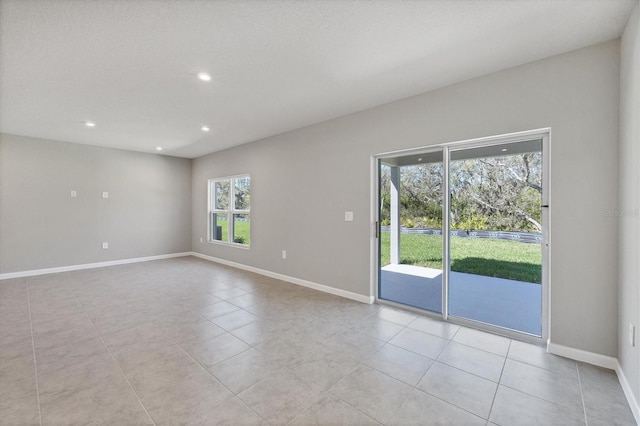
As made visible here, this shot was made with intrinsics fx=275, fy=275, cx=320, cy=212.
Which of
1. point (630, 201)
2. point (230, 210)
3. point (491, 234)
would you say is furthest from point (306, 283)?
point (630, 201)

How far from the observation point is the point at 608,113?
2125 mm

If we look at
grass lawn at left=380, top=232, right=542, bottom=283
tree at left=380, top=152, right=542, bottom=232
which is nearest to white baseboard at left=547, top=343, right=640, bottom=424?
grass lawn at left=380, top=232, right=542, bottom=283

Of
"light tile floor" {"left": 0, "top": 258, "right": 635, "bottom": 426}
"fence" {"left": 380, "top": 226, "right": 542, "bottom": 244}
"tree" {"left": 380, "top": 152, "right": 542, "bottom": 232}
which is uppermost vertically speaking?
"tree" {"left": 380, "top": 152, "right": 542, "bottom": 232}

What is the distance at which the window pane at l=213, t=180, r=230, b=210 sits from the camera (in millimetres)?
6295

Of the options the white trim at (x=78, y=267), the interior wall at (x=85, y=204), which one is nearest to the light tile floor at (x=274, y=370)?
the white trim at (x=78, y=267)

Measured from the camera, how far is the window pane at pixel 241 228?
5617mm

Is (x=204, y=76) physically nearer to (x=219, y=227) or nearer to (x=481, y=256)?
(x=481, y=256)

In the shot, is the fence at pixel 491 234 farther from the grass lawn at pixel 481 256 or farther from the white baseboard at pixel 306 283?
the white baseboard at pixel 306 283

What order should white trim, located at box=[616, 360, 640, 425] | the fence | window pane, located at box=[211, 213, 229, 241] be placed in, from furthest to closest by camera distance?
window pane, located at box=[211, 213, 229, 241], the fence, white trim, located at box=[616, 360, 640, 425]

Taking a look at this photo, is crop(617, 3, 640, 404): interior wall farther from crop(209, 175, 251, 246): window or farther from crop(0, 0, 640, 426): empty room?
crop(209, 175, 251, 246): window

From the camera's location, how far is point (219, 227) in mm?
6520

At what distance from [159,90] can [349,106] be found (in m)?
2.18

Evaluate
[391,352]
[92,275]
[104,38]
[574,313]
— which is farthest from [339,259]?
[92,275]

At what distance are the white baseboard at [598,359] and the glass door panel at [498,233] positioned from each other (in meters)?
0.25
